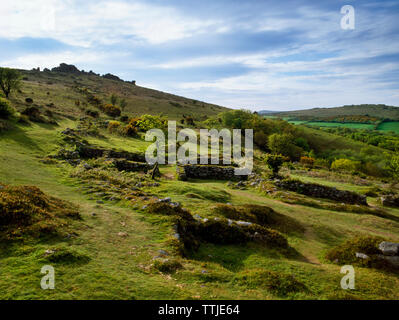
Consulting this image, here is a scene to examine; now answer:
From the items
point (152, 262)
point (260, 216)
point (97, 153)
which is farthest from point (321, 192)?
point (97, 153)

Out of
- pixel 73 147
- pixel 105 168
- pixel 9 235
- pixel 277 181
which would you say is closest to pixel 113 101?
pixel 73 147

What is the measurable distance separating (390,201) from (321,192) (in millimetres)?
5481

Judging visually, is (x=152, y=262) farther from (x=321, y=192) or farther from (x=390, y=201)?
(x=390, y=201)

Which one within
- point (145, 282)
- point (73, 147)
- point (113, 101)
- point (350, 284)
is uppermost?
point (113, 101)

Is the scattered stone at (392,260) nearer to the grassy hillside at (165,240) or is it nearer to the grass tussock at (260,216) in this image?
the grassy hillside at (165,240)

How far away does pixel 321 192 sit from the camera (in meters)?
21.0

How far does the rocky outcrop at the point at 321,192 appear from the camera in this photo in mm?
19750

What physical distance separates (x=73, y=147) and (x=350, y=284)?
2553cm

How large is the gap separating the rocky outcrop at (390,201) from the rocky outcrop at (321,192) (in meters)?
2.22

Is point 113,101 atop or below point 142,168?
atop

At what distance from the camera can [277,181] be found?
22500mm
